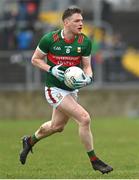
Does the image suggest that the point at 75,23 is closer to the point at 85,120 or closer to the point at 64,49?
the point at 64,49

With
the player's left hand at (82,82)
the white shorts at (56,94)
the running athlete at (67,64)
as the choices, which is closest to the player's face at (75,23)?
the running athlete at (67,64)

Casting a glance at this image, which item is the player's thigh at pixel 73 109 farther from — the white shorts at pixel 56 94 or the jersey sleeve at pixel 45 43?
the jersey sleeve at pixel 45 43

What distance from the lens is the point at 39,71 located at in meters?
25.2

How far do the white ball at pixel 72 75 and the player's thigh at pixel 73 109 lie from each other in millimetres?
267

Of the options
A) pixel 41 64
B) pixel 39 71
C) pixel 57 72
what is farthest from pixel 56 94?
pixel 39 71

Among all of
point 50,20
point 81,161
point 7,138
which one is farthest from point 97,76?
point 81,161

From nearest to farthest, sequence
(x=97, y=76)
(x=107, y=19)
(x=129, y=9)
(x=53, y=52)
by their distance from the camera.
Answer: (x=53, y=52) < (x=97, y=76) < (x=107, y=19) < (x=129, y=9)

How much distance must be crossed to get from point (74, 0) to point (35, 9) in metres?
2.20

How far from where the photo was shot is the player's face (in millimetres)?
11422

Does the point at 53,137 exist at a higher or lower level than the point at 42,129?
lower

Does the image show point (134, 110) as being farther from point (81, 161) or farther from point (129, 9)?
point (81, 161)

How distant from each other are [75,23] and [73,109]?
1256 millimetres

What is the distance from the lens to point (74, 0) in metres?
28.0

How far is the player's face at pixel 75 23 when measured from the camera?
11422 millimetres
